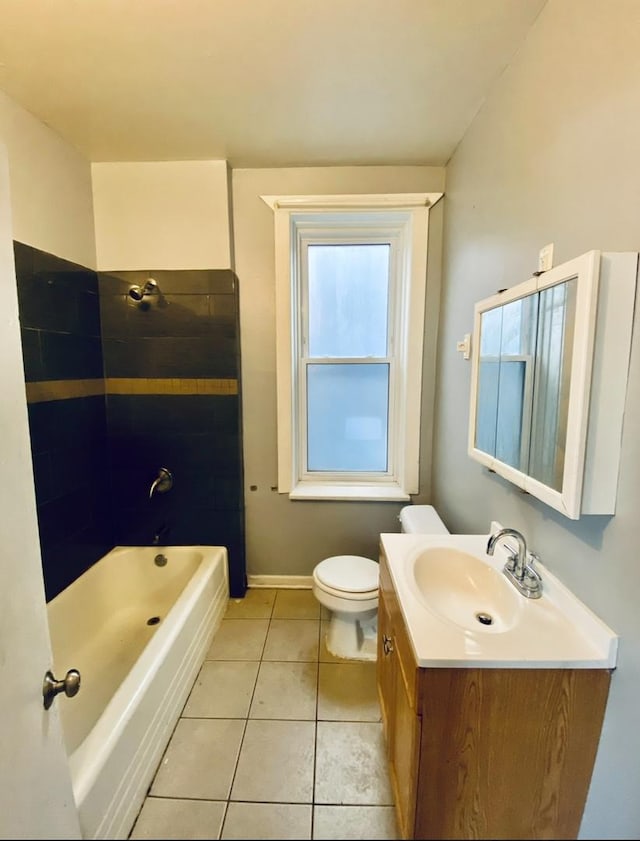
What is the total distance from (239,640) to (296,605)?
39cm

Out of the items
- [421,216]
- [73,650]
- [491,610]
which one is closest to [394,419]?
[421,216]

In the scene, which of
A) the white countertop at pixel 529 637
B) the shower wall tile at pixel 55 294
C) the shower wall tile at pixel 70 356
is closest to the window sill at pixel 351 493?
the white countertop at pixel 529 637

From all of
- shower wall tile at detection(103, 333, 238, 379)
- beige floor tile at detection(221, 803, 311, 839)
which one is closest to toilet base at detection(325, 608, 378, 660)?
beige floor tile at detection(221, 803, 311, 839)

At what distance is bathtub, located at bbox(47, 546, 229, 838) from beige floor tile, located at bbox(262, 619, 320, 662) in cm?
30

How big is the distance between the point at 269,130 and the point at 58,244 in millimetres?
1083

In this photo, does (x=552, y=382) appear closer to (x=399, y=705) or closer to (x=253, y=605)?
(x=399, y=705)

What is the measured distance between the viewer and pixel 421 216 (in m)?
1.96

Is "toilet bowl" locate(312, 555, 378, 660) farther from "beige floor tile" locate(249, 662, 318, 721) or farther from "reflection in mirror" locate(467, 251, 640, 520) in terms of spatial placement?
"reflection in mirror" locate(467, 251, 640, 520)

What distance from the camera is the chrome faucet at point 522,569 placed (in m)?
1.00

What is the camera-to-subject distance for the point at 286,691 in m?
1.48

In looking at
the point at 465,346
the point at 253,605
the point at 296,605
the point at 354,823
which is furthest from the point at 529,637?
the point at 253,605

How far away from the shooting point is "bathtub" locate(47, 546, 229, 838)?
0.79 m

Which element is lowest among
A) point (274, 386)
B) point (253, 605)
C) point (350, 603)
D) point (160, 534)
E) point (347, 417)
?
point (253, 605)

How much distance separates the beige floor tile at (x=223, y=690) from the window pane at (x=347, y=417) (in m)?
1.11
